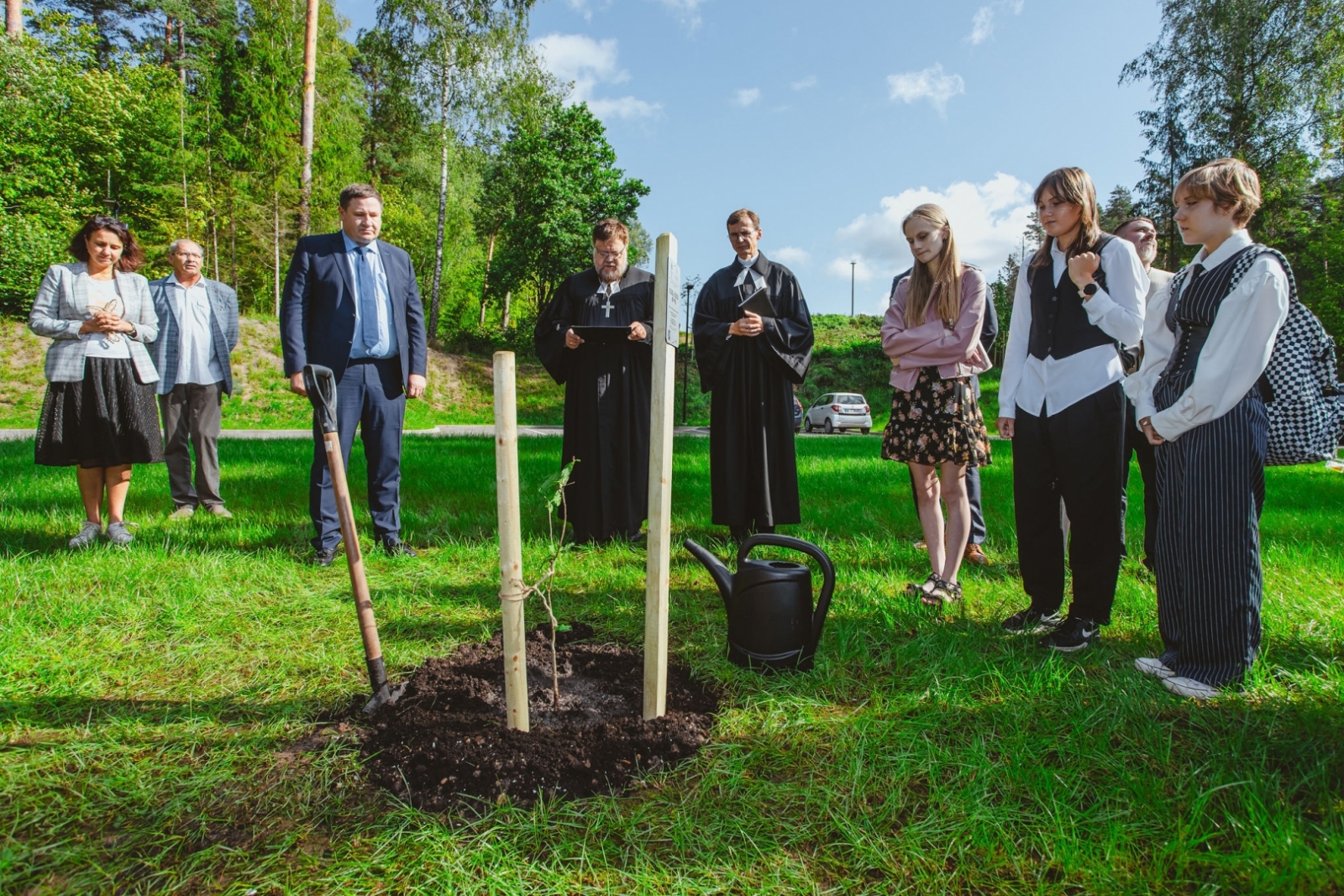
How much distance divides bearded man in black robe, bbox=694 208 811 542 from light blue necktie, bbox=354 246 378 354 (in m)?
2.01

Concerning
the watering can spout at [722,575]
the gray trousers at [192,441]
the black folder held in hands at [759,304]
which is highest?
the black folder held in hands at [759,304]

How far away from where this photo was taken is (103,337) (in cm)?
448

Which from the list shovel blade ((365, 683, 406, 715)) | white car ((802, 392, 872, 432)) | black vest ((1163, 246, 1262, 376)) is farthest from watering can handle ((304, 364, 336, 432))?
white car ((802, 392, 872, 432))

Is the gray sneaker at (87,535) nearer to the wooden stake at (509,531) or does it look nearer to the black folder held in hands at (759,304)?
the wooden stake at (509,531)

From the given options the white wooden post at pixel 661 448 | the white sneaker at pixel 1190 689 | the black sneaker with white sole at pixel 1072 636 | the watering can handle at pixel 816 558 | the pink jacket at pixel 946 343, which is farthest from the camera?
the pink jacket at pixel 946 343

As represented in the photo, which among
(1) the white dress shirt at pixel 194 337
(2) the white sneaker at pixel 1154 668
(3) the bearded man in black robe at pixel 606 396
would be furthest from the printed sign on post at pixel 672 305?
(1) the white dress shirt at pixel 194 337

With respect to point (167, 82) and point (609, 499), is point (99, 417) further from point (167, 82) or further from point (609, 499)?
point (167, 82)

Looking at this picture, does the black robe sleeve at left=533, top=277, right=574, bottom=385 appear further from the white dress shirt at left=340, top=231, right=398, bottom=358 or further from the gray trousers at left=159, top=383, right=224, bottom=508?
the gray trousers at left=159, top=383, right=224, bottom=508

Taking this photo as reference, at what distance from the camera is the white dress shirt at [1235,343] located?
222cm

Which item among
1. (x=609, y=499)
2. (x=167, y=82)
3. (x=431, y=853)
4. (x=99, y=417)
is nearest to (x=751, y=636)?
(x=431, y=853)

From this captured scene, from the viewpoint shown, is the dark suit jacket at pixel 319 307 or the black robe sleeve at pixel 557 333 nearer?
the dark suit jacket at pixel 319 307

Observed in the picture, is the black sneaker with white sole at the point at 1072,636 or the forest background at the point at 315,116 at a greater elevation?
the forest background at the point at 315,116

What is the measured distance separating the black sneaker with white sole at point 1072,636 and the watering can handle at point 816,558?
101 centimetres

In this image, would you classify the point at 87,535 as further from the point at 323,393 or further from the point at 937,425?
the point at 937,425
